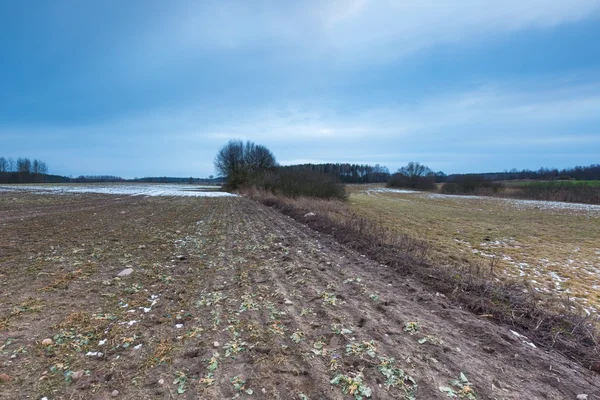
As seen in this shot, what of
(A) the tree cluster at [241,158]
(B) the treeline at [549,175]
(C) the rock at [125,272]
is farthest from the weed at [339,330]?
(B) the treeline at [549,175]

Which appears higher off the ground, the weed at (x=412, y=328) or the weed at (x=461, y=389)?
the weed at (x=412, y=328)

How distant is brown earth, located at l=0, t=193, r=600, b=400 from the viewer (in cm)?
268

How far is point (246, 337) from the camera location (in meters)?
3.51

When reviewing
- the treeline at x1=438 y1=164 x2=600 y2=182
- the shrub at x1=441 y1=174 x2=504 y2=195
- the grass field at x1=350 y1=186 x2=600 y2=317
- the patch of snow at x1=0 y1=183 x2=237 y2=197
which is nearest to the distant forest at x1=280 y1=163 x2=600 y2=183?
the treeline at x1=438 y1=164 x2=600 y2=182

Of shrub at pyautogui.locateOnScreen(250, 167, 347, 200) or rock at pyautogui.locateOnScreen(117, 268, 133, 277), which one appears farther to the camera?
shrub at pyautogui.locateOnScreen(250, 167, 347, 200)

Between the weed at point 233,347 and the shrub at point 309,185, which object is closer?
the weed at point 233,347

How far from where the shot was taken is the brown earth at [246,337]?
2.68m

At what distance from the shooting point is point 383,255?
7238 mm

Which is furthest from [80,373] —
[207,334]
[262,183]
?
[262,183]

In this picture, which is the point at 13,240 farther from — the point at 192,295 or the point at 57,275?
the point at 192,295

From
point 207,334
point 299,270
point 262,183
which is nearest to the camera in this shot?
point 207,334

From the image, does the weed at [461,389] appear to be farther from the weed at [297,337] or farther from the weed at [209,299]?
the weed at [209,299]

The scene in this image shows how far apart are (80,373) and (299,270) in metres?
4.12

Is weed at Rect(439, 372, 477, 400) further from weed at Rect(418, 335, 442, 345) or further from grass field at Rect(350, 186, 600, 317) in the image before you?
grass field at Rect(350, 186, 600, 317)
